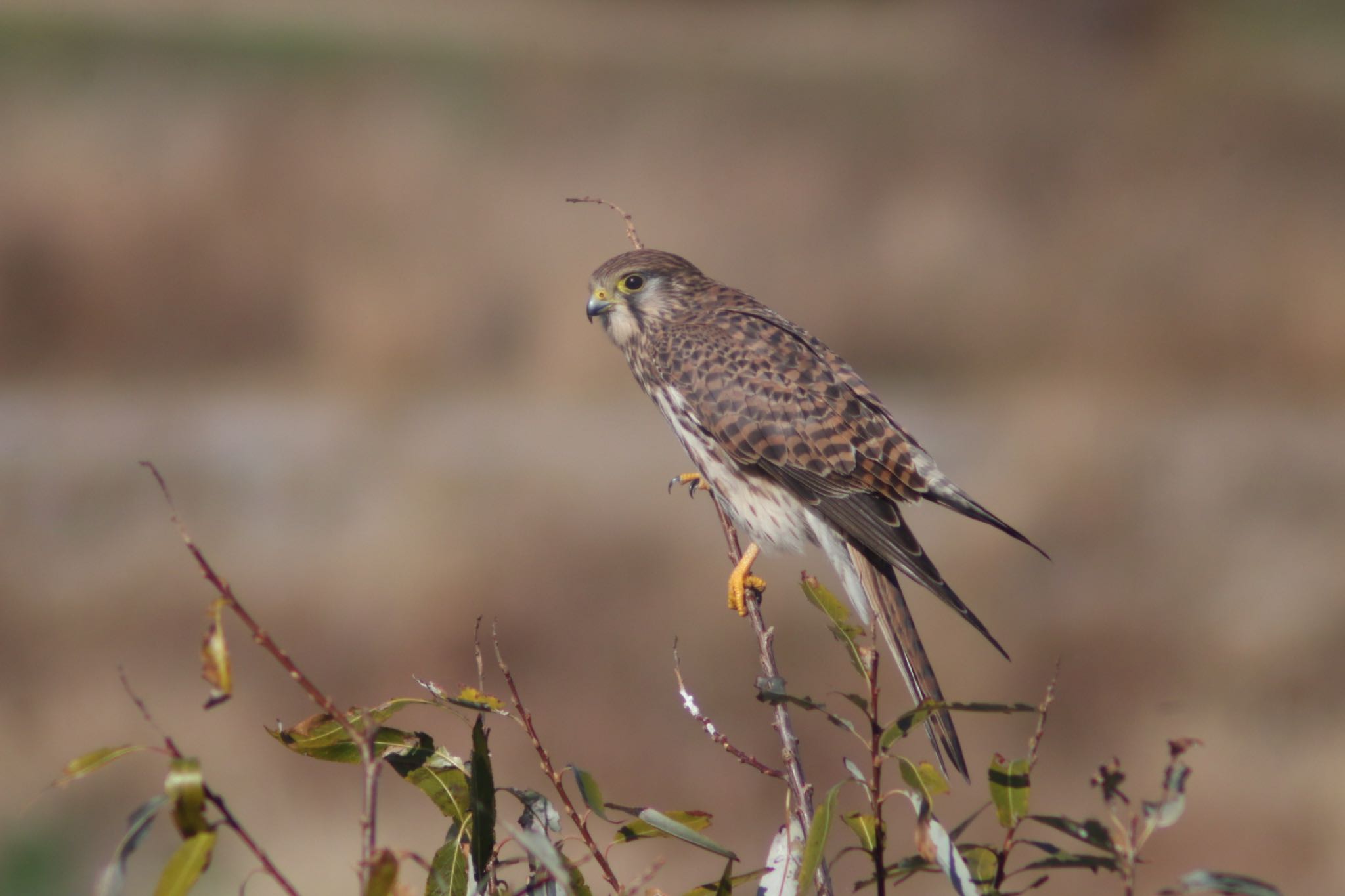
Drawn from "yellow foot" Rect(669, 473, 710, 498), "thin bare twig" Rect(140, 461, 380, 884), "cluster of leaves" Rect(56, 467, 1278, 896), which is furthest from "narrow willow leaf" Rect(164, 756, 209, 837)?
"yellow foot" Rect(669, 473, 710, 498)

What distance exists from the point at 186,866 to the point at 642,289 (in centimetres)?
216

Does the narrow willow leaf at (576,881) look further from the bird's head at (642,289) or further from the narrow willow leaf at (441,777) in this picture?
the bird's head at (642,289)

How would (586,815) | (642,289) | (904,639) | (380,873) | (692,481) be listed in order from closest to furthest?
(380,873) → (586,815) → (904,639) → (642,289) → (692,481)

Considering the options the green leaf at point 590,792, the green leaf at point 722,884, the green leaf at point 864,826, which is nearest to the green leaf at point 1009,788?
the green leaf at point 864,826

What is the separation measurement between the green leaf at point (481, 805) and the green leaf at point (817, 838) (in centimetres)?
33

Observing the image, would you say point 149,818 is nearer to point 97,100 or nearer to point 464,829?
point 464,829

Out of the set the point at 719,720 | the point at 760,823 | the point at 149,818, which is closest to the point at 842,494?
the point at 149,818

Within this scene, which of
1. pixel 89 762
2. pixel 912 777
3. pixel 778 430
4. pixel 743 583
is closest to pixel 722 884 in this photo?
pixel 912 777

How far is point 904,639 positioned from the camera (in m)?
2.46

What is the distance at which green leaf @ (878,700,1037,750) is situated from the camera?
41.8 inches

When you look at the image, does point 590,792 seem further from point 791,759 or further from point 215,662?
point 215,662

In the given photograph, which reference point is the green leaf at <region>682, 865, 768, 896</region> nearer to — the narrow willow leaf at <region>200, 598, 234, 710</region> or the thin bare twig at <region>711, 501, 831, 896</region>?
the thin bare twig at <region>711, 501, 831, 896</region>

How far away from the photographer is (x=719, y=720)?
589 cm

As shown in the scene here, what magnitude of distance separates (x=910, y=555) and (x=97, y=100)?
645 centimetres
